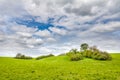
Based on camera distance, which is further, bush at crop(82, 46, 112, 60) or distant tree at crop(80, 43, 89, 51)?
distant tree at crop(80, 43, 89, 51)

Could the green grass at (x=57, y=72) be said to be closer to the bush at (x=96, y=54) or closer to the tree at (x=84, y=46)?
the bush at (x=96, y=54)

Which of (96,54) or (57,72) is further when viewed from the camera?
(96,54)

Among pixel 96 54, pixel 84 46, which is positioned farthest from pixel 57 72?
pixel 84 46

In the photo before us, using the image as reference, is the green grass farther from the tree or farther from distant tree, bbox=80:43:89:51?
distant tree, bbox=80:43:89:51

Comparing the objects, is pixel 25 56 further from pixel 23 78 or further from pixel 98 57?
pixel 23 78

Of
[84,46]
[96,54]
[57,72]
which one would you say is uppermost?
[84,46]

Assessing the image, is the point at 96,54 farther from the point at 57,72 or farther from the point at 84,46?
the point at 57,72

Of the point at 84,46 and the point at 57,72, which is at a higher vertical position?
the point at 84,46

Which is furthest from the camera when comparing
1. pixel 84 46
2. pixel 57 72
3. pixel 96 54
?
pixel 84 46

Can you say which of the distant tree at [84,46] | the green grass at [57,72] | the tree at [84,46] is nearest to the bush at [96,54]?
the tree at [84,46]

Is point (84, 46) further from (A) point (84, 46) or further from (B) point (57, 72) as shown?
(B) point (57, 72)

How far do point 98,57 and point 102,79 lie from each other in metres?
55.8

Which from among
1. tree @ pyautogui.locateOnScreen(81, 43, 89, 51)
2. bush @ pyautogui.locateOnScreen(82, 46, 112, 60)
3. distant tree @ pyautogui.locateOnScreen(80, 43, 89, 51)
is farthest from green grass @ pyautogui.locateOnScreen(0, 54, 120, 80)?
distant tree @ pyautogui.locateOnScreen(80, 43, 89, 51)

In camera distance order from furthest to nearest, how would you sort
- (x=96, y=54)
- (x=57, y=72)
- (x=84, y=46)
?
Answer: 1. (x=84, y=46)
2. (x=96, y=54)
3. (x=57, y=72)
